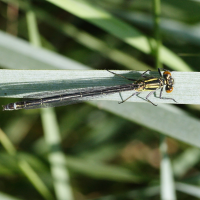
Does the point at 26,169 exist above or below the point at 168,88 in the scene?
below

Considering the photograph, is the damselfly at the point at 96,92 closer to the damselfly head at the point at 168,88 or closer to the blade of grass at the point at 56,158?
the damselfly head at the point at 168,88

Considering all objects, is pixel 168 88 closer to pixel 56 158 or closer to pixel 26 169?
pixel 56 158

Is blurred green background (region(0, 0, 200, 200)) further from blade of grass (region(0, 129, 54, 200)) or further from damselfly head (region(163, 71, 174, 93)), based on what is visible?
damselfly head (region(163, 71, 174, 93))

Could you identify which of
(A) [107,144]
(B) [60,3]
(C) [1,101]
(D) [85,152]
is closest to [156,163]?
(A) [107,144]

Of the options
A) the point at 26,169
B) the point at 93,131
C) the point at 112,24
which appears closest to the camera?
the point at 112,24

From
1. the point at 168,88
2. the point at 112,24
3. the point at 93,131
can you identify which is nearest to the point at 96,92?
the point at 168,88

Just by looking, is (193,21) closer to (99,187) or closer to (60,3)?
→ (60,3)

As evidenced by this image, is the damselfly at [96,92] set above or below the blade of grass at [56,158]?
above

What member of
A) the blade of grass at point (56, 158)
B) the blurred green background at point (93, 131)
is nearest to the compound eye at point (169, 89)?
the blurred green background at point (93, 131)
